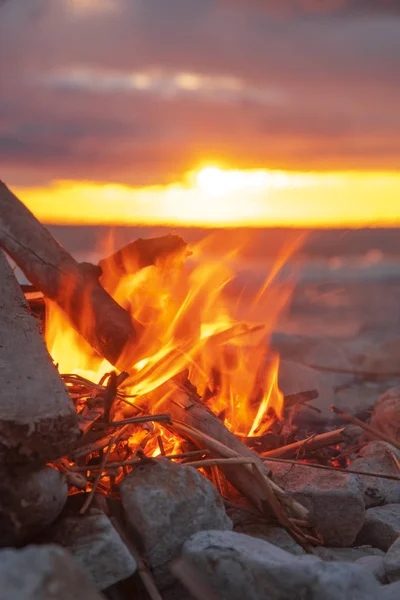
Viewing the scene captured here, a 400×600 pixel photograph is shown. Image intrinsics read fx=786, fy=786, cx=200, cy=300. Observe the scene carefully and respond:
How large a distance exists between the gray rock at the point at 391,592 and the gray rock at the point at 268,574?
0.09ft

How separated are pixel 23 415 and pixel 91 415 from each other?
83cm

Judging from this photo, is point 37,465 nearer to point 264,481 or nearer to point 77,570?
point 77,570

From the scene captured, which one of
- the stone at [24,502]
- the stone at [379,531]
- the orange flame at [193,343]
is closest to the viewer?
the stone at [24,502]

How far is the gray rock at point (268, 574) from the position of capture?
9.57ft

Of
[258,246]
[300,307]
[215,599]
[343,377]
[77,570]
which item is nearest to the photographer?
[77,570]

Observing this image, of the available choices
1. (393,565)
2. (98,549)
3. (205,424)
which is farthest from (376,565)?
(98,549)

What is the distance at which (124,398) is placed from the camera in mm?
4320

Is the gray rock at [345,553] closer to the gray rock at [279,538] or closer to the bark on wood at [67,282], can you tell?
the gray rock at [279,538]

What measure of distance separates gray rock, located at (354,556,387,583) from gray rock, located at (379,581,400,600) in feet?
A: 1.09

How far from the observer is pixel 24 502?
3.06 metres

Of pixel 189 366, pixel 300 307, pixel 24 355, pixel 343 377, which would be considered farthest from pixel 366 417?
pixel 300 307

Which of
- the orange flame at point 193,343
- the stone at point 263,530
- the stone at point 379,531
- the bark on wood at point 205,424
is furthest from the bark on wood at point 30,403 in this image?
the stone at point 379,531

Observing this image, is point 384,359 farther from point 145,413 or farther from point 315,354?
point 145,413

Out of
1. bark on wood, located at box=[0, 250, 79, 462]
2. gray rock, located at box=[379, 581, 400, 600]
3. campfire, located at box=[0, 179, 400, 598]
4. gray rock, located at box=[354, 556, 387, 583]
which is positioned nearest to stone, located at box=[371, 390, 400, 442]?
campfire, located at box=[0, 179, 400, 598]
